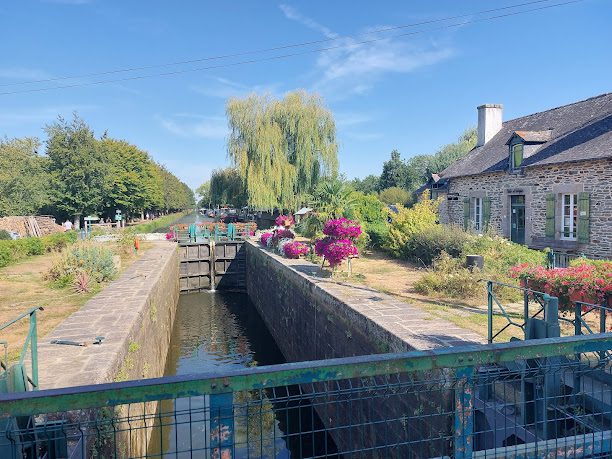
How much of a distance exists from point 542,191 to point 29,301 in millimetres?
15586

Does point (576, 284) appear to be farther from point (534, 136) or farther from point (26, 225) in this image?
point (26, 225)

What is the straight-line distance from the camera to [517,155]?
1744 cm

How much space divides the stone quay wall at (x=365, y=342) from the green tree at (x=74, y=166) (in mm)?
26283

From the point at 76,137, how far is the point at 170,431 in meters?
31.2

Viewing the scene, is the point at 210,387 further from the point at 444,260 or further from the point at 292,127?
the point at 292,127

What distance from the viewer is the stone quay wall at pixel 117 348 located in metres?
5.27

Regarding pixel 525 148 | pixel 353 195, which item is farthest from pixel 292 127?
pixel 525 148

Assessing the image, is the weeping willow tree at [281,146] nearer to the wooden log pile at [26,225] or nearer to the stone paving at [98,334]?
the wooden log pile at [26,225]

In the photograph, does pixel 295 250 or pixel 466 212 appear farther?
pixel 466 212

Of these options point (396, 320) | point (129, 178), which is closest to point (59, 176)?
point (129, 178)

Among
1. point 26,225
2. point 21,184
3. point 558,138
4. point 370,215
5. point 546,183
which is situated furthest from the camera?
point 21,184

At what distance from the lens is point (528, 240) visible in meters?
16.8

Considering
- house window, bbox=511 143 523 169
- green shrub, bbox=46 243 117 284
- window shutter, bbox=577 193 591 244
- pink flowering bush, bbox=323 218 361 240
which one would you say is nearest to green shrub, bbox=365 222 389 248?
house window, bbox=511 143 523 169

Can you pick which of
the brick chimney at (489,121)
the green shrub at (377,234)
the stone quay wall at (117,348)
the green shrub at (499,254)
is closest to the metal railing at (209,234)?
the green shrub at (377,234)
